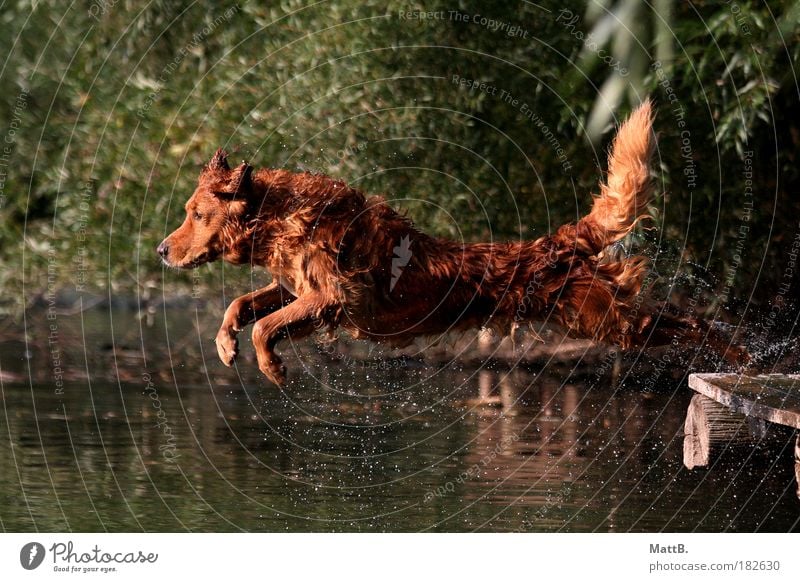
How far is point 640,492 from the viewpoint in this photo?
10.4m

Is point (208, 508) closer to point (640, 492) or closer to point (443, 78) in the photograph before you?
point (640, 492)

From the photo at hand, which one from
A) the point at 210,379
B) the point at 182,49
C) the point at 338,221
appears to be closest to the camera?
the point at 338,221

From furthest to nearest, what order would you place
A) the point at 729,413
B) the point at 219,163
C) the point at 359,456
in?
1. the point at 359,456
2. the point at 729,413
3. the point at 219,163

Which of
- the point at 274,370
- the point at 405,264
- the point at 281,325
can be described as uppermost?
the point at 405,264

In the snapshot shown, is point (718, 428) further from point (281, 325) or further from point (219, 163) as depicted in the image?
point (219, 163)

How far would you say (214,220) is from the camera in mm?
8836

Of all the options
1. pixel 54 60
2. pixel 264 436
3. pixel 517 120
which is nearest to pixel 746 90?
pixel 517 120

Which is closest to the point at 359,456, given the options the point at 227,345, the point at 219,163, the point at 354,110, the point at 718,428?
the point at 718,428

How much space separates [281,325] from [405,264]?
2.93 ft

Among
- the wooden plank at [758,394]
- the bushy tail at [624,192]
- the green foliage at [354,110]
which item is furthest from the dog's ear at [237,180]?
the green foliage at [354,110]

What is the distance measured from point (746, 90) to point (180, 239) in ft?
21.8

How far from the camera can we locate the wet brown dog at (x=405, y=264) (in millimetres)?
8750

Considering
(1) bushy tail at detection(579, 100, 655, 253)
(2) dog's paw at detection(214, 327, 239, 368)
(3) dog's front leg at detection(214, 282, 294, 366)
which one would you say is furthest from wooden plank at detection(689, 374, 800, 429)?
(2) dog's paw at detection(214, 327, 239, 368)

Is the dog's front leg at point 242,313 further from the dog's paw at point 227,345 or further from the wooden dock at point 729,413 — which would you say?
the wooden dock at point 729,413
